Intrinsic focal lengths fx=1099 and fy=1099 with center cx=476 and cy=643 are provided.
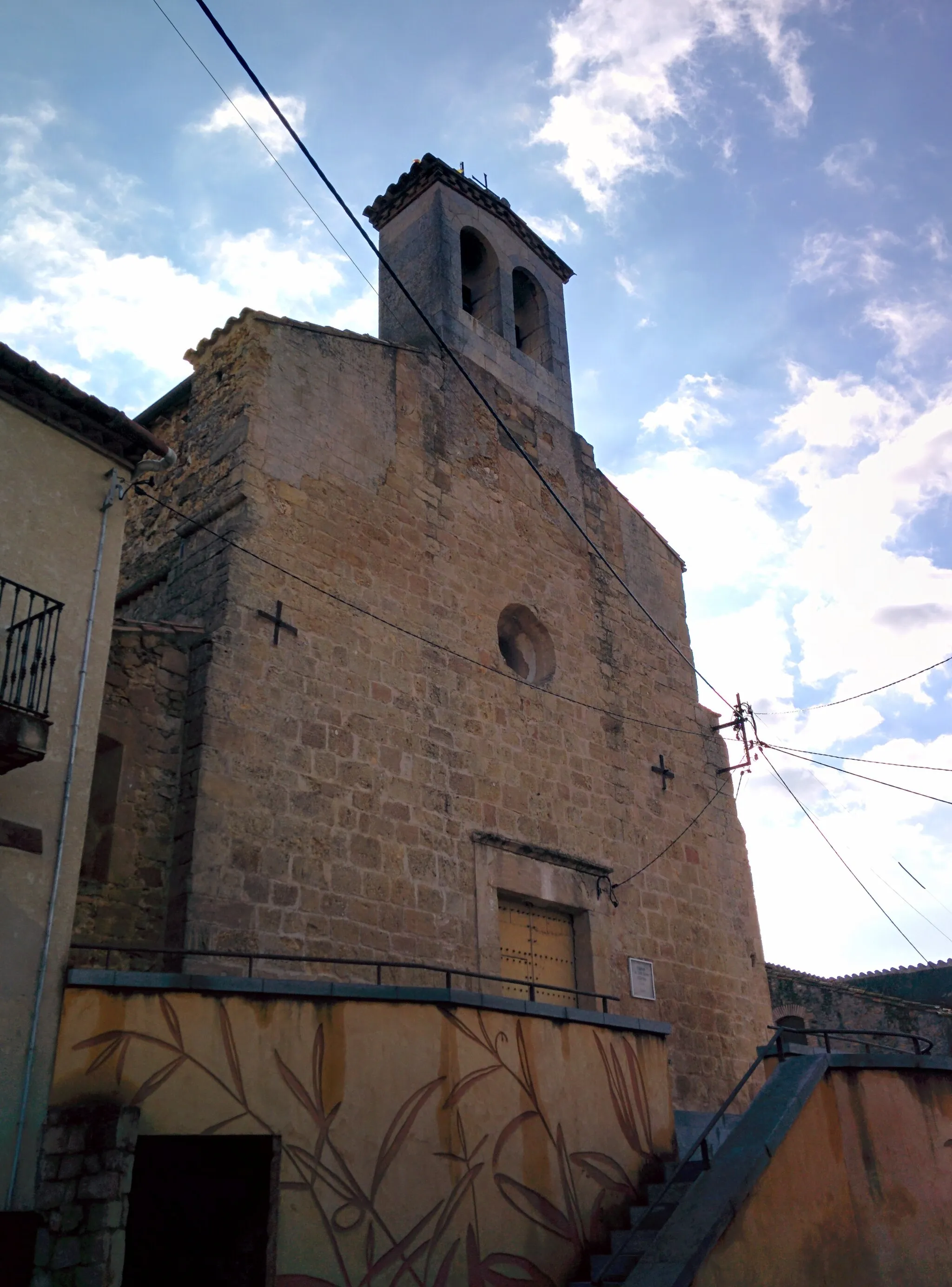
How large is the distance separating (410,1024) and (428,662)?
433 cm

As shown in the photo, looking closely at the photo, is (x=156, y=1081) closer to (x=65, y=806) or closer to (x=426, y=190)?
(x=65, y=806)

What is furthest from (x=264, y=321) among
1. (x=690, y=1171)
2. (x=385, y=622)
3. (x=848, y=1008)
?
(x=848, y=1008)

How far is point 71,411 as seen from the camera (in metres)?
7.24

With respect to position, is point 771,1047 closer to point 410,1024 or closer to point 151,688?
point 410,1024

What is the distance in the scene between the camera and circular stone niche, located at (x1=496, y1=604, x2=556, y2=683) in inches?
477

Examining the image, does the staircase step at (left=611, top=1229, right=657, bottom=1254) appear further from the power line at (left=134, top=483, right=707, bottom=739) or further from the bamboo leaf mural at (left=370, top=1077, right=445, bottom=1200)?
the power line at (left=134, top=483, right=707, bottom=739)

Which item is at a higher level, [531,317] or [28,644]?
[531,317]

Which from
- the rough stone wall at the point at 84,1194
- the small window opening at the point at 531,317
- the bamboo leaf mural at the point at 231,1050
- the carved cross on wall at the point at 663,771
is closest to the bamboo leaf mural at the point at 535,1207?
the bamboo leaf mural at the point at 231,1050

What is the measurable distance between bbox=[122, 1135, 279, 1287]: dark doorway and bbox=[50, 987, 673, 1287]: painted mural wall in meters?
0.15

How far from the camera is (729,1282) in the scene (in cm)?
633

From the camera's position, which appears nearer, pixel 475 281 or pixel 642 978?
pixel 642 978

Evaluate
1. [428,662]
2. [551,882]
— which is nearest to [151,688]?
[428,662]

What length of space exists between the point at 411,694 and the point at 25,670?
4.38m

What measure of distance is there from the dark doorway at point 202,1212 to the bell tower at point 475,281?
8680 mm
